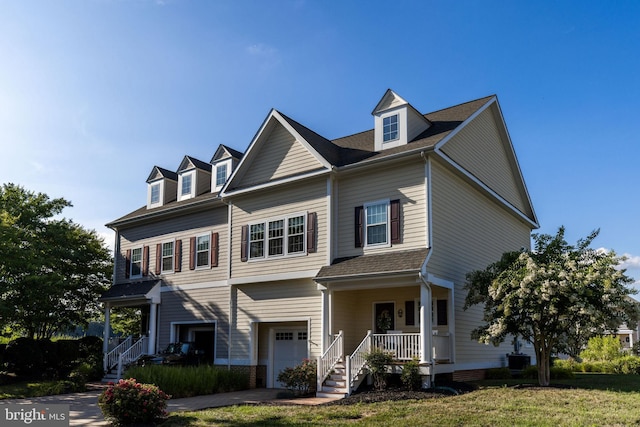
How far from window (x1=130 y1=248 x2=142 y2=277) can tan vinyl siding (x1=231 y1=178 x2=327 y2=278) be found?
6.70m

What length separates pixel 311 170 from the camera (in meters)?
19.9

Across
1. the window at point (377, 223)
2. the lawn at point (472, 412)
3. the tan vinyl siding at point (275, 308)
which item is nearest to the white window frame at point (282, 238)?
the tan vinyl siding at point (275, 308)

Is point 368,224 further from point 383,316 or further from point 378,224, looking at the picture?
point 383,316

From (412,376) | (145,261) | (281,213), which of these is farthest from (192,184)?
(412,376)

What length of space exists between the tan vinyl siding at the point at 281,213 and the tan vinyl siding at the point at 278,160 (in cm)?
52

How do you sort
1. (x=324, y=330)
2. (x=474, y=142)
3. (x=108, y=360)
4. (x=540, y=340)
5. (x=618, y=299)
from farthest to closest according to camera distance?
(x=108, y=360) < (x=474, y=142) < (x=324, y=330) < (x=540, y=340) < (x=618, y=299)

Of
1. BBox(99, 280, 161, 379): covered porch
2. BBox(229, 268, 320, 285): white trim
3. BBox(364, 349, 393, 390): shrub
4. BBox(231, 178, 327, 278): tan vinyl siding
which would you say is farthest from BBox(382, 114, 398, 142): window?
BBox(99, 280, 161, 379): covered porch

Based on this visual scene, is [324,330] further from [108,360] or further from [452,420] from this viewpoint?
[108,360]

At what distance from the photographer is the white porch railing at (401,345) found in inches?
656

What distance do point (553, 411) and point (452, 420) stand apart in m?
2.43

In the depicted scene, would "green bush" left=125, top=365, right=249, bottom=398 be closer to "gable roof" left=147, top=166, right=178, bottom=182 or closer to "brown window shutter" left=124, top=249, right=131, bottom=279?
"brown window shutter" left=124, top=249, right=131, bottom=279

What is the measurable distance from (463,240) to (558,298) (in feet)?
15.7

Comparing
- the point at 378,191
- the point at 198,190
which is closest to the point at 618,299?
the point at 378,191

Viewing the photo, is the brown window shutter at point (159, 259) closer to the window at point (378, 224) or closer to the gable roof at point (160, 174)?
the gable roof at point (160, 174)
